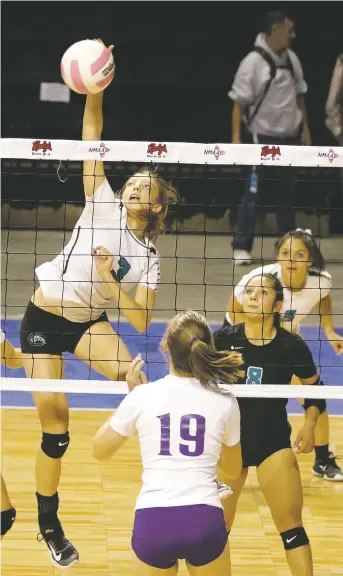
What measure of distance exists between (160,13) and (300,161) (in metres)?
8.39

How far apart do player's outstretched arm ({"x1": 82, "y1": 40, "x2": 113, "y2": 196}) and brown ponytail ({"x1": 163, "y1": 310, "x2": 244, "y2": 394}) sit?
4.59ft

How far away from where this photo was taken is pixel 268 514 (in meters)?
6.48

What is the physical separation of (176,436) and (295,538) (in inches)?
48.5


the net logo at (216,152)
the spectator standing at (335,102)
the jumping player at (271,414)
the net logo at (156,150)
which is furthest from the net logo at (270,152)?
the spectator standing at (335,102)

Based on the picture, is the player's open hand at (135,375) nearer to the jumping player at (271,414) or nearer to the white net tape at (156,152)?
the jumping player at (271,414)

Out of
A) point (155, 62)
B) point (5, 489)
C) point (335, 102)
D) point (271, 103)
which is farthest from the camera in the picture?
point (155, 62)

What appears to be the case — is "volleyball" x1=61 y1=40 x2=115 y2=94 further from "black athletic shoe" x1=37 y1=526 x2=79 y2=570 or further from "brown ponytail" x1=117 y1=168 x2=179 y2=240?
"black athletic shoe" x1=37 y1=526 x2=79 y2=570

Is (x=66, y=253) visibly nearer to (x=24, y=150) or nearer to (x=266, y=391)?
(x=24, y=150)

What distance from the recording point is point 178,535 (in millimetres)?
4219

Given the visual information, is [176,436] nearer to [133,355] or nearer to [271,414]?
[271,414]

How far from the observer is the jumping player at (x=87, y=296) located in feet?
18.8

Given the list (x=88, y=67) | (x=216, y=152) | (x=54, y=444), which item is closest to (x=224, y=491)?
(x=54, y=444)

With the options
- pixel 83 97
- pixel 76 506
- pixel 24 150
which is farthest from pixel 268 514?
pixel 83 97

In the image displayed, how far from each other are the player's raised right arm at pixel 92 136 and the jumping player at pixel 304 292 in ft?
3.31
